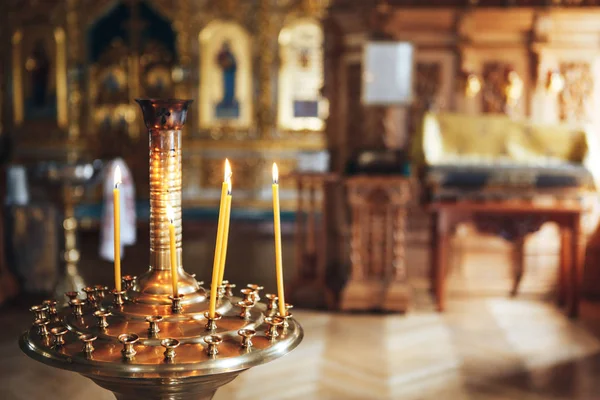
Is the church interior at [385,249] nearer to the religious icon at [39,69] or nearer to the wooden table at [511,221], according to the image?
the wooden table at [511,221]

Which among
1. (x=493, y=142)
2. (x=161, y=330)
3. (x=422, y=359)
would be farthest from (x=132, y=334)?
(x=493, y=142)

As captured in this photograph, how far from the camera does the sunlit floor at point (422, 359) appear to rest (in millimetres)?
2998

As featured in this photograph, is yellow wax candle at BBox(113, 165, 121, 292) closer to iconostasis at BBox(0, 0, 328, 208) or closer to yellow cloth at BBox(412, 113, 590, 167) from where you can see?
yellow cloth at BBox(412, 113, 590, 167)

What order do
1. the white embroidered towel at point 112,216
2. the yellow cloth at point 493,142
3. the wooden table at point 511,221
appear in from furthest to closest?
the white embroidered towel at point 112,216
the yellow cloth at point 493,142
the wooden table at point 511,221

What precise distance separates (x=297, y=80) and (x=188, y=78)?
1.41m

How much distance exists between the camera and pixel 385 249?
444cm

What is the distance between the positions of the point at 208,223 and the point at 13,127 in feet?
10.7

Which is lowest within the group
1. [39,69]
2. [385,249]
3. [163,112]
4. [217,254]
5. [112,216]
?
[385,249]

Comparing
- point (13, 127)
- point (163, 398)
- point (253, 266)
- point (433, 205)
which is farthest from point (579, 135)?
point (13, 127)

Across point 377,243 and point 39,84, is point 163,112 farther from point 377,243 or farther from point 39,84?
point 39,84

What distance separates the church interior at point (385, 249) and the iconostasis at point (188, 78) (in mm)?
2196

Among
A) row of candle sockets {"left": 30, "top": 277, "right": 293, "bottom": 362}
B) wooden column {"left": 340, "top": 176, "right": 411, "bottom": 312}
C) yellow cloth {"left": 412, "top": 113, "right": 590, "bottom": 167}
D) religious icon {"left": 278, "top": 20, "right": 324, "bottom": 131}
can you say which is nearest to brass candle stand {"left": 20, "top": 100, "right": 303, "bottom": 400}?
row of candle sockets {"left": 30, "top": 277, "right": 293, "bottom": 362}

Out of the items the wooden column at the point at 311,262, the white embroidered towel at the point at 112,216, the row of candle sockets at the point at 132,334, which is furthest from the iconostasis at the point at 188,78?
the row of candle sockets at the point at 132,334

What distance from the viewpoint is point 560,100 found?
470 cm
